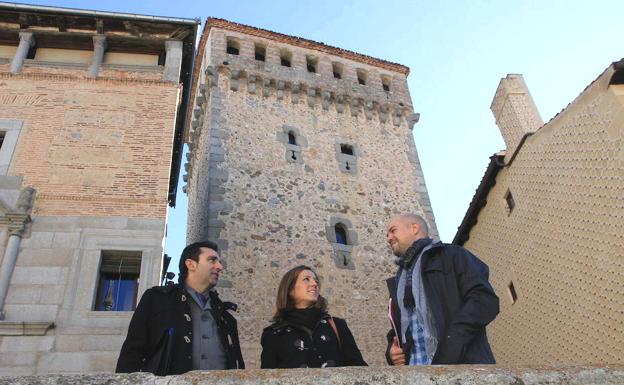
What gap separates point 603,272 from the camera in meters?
9.70

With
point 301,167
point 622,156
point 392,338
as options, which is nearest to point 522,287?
point 622,156

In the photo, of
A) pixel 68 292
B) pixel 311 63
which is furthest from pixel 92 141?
pixel 311 63

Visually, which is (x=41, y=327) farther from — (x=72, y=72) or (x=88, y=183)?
(x=72, y=72)

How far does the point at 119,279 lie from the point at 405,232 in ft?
17.5

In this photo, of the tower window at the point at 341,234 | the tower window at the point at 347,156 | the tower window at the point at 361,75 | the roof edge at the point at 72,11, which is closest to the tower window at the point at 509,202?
the tower window at the point at 341,234

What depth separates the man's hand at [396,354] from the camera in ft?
13.5

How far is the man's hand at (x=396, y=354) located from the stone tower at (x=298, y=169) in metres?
7.25

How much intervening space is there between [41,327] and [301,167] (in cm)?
918

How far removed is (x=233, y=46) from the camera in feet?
60.3

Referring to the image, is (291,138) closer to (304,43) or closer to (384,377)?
(304,43)

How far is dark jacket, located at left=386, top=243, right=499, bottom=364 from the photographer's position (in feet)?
11.2

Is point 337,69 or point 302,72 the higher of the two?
point 337,69

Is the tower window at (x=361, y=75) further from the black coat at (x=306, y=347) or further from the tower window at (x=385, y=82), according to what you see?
the black coat at (x=306, y=347)

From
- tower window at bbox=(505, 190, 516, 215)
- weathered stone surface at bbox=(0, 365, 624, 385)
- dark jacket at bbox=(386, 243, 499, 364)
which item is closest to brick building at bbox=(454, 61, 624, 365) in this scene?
tower window at bbox=(505, 190, 516, 215)
